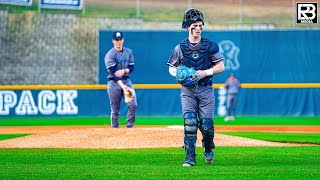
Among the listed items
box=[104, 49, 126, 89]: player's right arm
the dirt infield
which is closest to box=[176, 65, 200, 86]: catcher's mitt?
the dirt infield

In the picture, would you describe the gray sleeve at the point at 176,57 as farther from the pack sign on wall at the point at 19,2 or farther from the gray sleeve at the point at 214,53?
the pack sign on wall at the point at 19,2

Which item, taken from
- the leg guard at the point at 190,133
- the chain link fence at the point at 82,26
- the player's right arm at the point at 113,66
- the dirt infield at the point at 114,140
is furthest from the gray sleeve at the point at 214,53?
the chain link fence at the point at 82,26

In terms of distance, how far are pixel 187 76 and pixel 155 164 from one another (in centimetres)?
135

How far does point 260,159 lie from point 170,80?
19.7m

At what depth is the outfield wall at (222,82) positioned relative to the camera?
31.6 metres

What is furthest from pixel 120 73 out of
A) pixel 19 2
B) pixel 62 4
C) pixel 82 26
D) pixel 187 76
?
pixel 82 26

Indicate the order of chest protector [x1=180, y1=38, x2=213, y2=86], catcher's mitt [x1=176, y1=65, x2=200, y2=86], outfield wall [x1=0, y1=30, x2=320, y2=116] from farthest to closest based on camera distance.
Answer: outfield wall [x1=0, y1=30, x2=320, y2=116] → chest protector [x1=180, y1=38, x2=213, y2=86] → catcher's mitt [x1=176, y1=65, x2=200, y2=86]

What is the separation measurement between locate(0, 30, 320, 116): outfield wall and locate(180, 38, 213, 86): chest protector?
66.7 ft

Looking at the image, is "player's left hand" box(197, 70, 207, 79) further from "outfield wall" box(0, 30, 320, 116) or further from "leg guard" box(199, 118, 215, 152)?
"outfield wall" box(0, 30, 320, 116)

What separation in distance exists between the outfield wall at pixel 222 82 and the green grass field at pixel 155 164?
17.2 meters

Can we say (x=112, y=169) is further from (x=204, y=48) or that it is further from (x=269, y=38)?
(x=269, y=38)

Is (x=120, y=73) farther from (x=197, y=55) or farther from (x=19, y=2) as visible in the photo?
(x=19, y=2)

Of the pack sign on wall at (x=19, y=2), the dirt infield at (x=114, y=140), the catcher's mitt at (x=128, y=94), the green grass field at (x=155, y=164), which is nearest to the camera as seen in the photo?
the green grass field at (x=155, y=164)

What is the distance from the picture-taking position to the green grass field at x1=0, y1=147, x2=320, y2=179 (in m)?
10.0
